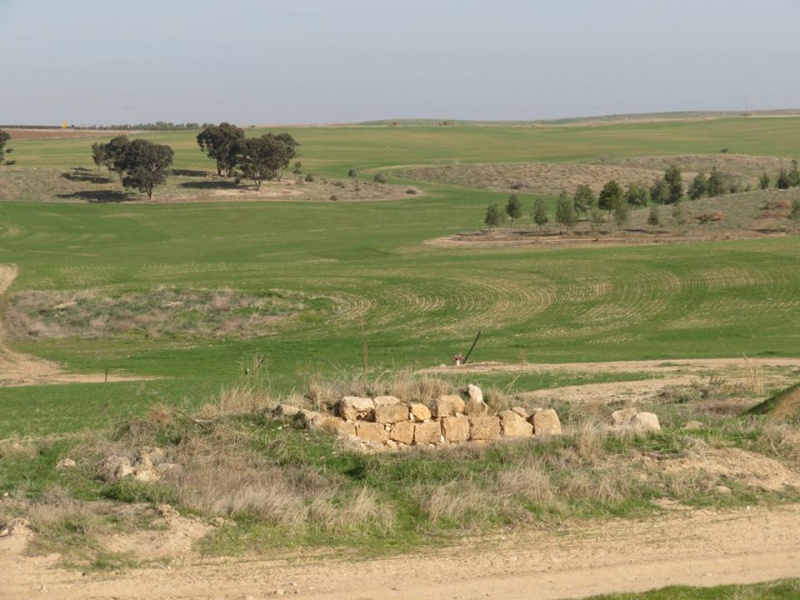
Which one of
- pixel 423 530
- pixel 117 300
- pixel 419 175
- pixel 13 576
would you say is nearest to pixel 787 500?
pixel 423 530

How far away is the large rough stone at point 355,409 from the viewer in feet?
61.8

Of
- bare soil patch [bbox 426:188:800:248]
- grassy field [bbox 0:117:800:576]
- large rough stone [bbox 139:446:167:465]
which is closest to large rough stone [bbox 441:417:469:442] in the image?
grassy field [bbox 0:117:800:576]

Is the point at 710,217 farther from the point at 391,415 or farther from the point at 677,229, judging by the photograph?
the point at 391,415

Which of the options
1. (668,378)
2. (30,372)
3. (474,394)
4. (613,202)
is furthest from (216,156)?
(474,394)

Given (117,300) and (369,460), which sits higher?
(369,460)

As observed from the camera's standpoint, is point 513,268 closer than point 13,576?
No

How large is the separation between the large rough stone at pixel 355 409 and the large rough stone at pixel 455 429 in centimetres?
130

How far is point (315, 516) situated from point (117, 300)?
4517cm

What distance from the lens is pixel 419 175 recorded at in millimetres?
155875

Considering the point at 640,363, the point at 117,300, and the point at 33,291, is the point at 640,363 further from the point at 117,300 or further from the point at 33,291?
the point at 33,291

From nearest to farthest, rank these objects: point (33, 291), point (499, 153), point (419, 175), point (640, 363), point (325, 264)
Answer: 1. point (640, 363)
2. point (33, 291)
3. point (325, 264)
4. point (419, 175)
5. point (499, 153)

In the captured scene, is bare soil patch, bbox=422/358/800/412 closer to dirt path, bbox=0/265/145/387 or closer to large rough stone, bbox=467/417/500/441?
large rough stone, bbox=467/417/500/441

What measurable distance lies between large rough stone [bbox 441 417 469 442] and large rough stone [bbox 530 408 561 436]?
47.9 inches

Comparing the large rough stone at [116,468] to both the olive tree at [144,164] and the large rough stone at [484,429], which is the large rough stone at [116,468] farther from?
the olive tree at [144,164]
